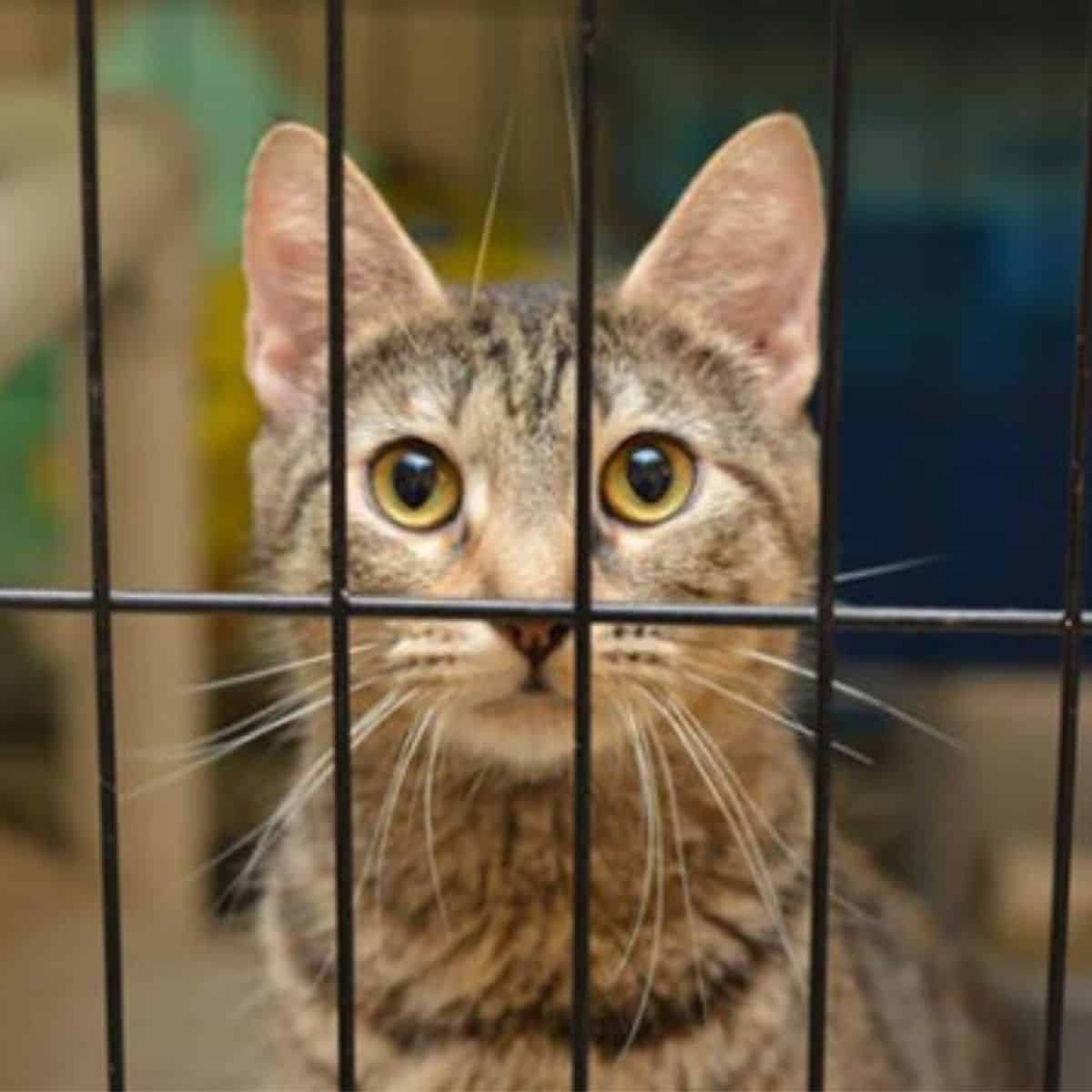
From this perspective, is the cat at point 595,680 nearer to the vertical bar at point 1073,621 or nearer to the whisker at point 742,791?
the whisker at point 742,791

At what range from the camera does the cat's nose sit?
3.45 feet

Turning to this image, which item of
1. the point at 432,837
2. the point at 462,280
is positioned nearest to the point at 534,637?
the point at 432,837

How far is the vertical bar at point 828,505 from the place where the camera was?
89 cm

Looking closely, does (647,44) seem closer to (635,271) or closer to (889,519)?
(889,519)

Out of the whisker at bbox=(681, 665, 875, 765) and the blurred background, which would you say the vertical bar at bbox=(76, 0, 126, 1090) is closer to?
the whisker at bbox=(681, 665, 875, 765)

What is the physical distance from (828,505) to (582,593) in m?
0.11

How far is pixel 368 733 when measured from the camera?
1241 mm

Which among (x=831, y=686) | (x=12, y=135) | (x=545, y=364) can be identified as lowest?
(x=831, y=686)

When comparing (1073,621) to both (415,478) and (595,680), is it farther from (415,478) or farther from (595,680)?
(415,478)

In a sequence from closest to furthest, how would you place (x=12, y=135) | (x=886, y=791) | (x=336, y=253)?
(x=336, y=253) < (x=12, y=135) < (x=886, y=791)

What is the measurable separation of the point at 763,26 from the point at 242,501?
0.81 meters

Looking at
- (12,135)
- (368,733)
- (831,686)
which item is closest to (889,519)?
(12,135)

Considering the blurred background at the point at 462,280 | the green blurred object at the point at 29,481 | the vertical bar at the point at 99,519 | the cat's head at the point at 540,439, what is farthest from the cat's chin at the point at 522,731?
the green blurred object at the point at 29,481

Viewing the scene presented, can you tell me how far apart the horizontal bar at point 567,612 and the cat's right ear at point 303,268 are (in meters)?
0.35
